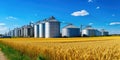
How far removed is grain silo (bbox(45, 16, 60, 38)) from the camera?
134 metres

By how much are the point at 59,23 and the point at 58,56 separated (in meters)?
127

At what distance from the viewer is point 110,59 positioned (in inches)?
290

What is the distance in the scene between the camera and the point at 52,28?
135125 millimetres

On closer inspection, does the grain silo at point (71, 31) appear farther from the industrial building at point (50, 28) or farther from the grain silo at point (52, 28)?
the grain silo at point (52, 28)

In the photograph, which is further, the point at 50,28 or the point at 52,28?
the point at 50,28

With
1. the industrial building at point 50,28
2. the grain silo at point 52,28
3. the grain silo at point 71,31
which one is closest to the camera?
the grain silo at point 52,28

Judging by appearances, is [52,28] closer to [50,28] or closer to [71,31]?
[50,28]

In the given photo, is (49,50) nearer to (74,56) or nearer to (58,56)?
(58,56)

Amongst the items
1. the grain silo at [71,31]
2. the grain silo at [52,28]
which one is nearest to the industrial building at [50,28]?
the grain silo at [52,28]

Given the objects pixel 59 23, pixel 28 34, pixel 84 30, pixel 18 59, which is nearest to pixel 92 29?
pixel 84 30

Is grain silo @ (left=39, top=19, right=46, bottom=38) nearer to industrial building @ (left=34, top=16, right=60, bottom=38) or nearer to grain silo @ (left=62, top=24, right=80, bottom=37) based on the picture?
industrial building @ (left=34, top=16, right=60, bottom=38)

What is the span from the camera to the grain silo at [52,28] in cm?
13389

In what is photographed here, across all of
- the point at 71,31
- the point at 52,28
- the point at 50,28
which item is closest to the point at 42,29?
the point at 50,28

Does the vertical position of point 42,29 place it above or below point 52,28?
above
